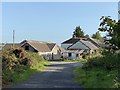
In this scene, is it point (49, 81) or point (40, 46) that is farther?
point (40, 46)

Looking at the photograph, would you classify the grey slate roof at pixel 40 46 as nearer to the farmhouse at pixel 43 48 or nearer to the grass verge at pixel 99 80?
the farmhouse at pixel 43 48

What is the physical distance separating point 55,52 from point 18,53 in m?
45.1

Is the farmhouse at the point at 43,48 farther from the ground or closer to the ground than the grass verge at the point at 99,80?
farther from the ground

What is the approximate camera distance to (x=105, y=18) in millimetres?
16891

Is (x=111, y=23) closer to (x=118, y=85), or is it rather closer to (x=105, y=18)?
(x=105, y=18)

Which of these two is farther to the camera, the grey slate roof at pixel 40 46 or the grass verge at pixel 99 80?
the grey slate roof at pixel 40 46

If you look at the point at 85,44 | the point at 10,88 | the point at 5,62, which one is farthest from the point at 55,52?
the point at 10,88

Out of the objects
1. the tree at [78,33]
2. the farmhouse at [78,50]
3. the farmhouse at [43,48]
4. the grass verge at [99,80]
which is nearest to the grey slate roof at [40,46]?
the farmhouse at [43,48]

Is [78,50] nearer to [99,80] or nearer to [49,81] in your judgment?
[49,81]

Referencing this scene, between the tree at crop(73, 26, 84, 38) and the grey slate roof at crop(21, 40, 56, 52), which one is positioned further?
the tree at crop(73, 26, 84, 38)

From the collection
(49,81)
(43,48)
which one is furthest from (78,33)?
(49,81)

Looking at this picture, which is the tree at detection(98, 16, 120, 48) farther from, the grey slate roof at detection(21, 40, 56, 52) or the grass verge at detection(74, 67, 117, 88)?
the grey slate roof at detection(21, 40, 56, 52)

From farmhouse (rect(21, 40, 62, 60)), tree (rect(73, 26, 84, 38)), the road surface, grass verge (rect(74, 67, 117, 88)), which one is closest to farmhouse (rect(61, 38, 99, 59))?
farmhouse (rect(21, 40, 62, 60))

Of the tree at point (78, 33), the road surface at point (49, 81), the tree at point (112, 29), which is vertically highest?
the tree at point (78, 33)
